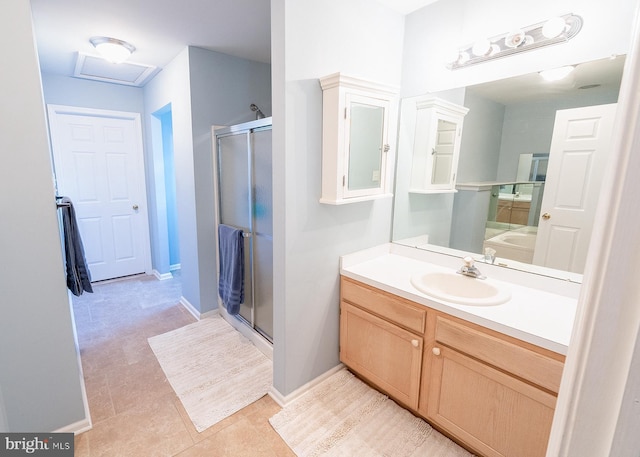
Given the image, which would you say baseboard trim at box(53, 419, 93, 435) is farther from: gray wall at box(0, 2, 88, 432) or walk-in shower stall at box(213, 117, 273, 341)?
walk-in shower stall at box(213, 117, 273, 341)

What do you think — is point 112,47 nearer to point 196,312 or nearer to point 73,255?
point 73,255

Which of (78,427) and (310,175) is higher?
(310,175)

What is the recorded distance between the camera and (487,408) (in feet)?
4.58

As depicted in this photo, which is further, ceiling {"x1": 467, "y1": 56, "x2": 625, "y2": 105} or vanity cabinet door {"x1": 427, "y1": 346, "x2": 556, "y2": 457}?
ceiling {"x1": 467, "y1": 56, "x2": 625, "y2": 105}

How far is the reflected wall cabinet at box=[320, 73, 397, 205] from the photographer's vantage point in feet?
5.44

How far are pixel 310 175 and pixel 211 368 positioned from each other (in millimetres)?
1615

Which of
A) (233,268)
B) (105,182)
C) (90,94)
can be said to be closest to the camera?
(233,268)

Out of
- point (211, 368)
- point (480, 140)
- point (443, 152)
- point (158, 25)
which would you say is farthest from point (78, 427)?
point (480, 140)

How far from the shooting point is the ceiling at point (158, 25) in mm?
1923

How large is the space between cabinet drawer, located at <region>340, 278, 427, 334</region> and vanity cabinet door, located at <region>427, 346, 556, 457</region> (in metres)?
0.18

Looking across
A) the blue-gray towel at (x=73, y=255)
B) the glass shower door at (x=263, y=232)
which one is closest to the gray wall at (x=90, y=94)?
the blue-gray towel at (x=73, y=255)

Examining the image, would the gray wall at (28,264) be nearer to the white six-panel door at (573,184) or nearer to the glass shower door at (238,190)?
the glass shower door at (238,190)

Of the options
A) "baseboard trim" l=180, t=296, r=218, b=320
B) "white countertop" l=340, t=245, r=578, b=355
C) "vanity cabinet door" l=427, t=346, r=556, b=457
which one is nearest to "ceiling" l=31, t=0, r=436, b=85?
"white countertop" l=340, t=245, r=578, b=355

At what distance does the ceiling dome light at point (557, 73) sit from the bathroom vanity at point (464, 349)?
1.03m
